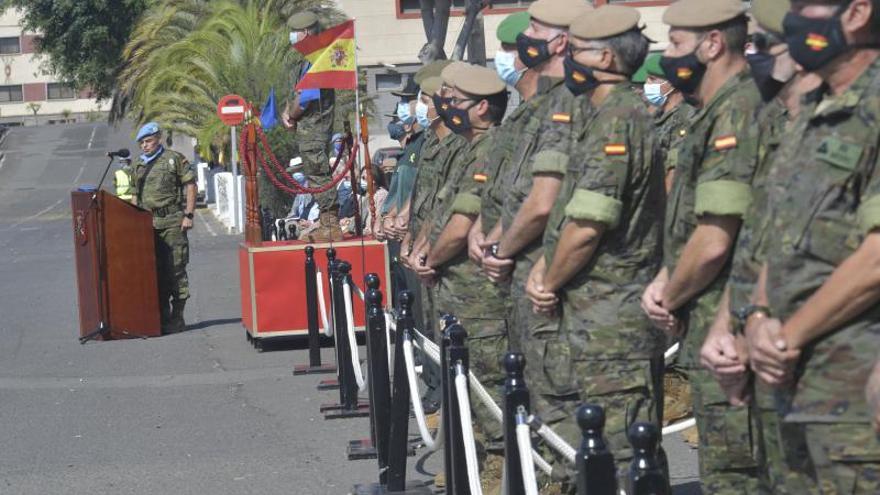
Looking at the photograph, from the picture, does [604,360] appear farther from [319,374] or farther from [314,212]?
[314,212]

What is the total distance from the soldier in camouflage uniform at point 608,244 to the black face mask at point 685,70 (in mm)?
431

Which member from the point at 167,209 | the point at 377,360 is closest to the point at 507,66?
the point at 377,360

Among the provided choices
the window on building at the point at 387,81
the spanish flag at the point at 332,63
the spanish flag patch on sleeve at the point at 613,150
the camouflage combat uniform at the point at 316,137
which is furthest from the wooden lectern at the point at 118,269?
the window on building at the point at 387,81

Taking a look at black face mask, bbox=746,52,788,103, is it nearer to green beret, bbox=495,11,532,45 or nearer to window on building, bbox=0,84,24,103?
green beret, bbox=495,11,532,45

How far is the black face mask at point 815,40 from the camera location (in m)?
3.80

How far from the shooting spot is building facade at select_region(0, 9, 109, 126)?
369ft

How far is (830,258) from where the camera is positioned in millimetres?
3760

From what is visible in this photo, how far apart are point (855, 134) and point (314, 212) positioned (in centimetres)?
1392

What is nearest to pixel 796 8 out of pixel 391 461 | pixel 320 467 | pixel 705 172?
pixel 705 172

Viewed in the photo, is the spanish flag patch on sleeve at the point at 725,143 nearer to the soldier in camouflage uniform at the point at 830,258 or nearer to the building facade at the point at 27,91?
the soldier in camouflage uniform at the point at 830,258

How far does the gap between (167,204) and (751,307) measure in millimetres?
11456

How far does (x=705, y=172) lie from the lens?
486 centimetres

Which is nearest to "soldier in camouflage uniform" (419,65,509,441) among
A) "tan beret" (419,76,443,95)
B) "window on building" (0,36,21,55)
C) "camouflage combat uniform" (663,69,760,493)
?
"tan beret" (419,76,443,95)

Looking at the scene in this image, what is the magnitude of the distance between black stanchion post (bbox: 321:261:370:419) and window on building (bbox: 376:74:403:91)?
33926mm
